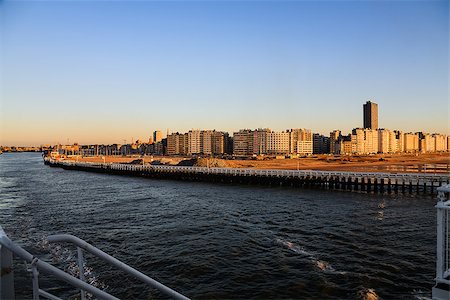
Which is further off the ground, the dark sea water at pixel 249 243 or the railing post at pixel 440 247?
the railing post at pixel 440 247

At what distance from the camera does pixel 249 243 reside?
59.0 feet

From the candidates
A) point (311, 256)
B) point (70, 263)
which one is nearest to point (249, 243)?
point (311, 256)

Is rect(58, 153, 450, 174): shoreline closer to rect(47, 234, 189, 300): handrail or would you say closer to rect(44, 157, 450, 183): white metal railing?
rect(44, 157, 450, 183): white metal railing

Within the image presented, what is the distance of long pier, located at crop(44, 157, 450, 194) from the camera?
1516 inches

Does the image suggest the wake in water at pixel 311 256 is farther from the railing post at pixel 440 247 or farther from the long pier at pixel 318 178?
the long pier at pixel 318 178

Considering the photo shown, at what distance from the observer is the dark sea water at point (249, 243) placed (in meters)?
12.4

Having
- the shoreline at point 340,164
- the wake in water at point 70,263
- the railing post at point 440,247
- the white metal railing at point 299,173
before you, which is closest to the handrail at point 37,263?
the railing post at point 440,247

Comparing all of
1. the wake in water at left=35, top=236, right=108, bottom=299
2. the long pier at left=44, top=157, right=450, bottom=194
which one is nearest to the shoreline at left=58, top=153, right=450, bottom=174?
the long pier at left=44, top=157, right=450, bottom=194

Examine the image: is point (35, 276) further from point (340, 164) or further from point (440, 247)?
point (340, 164)

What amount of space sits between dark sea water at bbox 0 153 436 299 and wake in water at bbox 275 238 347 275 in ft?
0.14

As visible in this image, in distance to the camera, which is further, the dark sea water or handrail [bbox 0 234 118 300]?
the dark sea water

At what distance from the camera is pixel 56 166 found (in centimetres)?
11069

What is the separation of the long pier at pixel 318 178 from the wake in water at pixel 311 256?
25.4 meters

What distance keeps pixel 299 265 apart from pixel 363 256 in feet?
11.1
